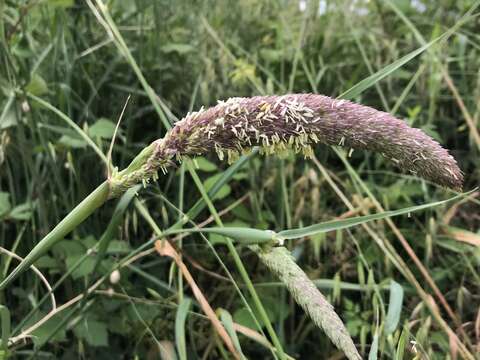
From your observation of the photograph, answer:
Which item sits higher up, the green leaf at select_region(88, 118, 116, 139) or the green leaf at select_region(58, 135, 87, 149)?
the green leaf at select_region(88, 118, 116, 139)

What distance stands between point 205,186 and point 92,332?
483mm

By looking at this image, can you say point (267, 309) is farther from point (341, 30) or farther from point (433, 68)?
point (341, 30)

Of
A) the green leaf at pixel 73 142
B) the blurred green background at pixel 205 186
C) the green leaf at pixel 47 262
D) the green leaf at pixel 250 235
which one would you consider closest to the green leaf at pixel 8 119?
the blurred green background at pixel 205 186

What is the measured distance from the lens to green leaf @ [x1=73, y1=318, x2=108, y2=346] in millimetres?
1312

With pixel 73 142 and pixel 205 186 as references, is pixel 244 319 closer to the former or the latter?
pixel 205 186

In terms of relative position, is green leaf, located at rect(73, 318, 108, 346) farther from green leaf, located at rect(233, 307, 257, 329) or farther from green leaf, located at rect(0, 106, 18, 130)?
green leaf, located at rect(0, 106, 18, 130)

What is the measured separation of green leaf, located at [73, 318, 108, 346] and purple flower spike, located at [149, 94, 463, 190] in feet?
2.61

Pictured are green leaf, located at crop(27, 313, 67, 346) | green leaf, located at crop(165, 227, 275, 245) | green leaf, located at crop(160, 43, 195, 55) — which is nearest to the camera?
green leaf, located at crop(165, 227, 275, 245)

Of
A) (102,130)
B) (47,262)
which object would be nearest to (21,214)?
(47,262)

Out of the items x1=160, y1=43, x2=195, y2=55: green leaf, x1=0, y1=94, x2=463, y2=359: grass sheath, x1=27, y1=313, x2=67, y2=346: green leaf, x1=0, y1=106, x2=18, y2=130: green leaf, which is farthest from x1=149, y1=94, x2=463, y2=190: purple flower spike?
x1=160, y1=43, x2=195, y2=55: green leaf

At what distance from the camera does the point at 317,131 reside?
0.65 m

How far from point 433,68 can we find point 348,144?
1254mm

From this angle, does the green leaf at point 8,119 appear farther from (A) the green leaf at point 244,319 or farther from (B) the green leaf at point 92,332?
(A) the green leaf at point 244,319

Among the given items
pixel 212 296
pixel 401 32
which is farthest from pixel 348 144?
pixel 401 32
